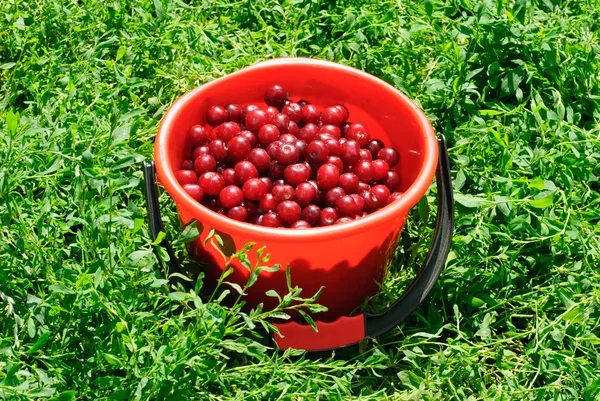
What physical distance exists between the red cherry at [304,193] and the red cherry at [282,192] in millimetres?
19

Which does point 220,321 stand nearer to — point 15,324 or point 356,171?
point 15,324

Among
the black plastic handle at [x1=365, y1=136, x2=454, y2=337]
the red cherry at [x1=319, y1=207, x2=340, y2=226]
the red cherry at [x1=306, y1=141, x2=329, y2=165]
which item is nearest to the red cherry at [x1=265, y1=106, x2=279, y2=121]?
the red cherry at [x1=306, y1=141, x2=329, y2=165]

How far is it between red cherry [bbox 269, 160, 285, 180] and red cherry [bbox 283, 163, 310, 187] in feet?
0.13

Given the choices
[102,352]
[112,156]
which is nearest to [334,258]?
[102,352]

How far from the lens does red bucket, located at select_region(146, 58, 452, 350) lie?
213cm

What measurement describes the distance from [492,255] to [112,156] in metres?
1.27

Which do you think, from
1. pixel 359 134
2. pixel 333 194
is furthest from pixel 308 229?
pixel 359 134

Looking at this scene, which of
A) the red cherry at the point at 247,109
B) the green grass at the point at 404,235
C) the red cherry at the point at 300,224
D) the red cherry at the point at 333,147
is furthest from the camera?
the red cherry at the point at 247,109

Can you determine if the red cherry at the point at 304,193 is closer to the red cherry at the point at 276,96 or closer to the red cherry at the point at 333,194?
the red cherry at the point at 333,194

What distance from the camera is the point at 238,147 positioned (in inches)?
95.7

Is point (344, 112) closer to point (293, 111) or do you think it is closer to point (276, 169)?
point (293, 111)

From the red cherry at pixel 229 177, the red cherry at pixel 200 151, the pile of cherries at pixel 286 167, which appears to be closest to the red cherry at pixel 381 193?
the pile of cherries at pixel 286 167

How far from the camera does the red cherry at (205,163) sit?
7.98 feet

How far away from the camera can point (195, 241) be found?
2.36 m
